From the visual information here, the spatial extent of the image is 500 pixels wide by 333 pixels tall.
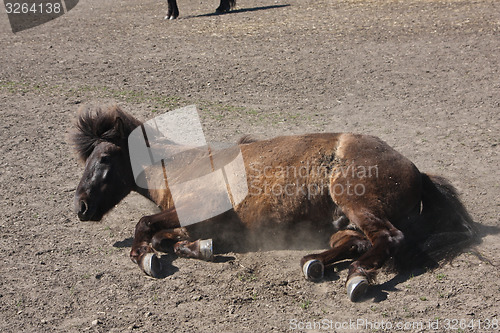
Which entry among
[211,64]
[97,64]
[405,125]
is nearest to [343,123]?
[405,125]

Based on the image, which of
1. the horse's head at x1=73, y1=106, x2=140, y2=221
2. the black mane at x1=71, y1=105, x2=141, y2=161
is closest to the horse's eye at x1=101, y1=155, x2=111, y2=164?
the horse's head at x1=73, y1=106, x2=140, y2=221

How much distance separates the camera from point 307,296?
412 cm

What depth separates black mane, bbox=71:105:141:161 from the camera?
17.1 feet

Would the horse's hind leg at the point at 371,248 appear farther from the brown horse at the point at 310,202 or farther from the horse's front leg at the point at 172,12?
the horse's front leg at the point at 172,12

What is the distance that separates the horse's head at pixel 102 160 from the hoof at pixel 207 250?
3.38 feet

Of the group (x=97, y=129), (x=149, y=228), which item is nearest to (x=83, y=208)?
(x=149, y=228)

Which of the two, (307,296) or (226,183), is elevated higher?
(226,183)

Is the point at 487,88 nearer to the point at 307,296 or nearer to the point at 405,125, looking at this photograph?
the point at 405,125

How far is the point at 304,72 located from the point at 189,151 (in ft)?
16.6

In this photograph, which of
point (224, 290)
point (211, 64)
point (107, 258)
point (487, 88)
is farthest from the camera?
point (211, 64)

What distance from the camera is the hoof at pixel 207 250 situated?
15.4ft

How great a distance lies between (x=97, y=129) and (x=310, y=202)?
83.8 inches

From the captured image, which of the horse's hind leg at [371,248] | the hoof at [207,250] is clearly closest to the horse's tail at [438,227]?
the horse's hind leg at [371,248]

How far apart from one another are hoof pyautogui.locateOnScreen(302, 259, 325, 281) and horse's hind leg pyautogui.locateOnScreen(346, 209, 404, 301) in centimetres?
24
